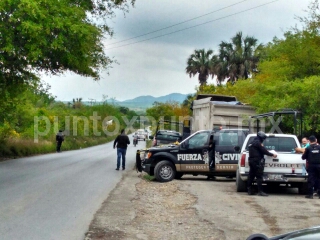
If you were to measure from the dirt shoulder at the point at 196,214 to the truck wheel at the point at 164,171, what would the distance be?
2.01 metres

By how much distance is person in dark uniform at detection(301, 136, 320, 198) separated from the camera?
45.6 feet

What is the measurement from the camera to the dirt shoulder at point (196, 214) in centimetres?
943

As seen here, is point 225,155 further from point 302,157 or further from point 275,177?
point 302,157

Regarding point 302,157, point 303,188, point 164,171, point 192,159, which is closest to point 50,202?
point 164,171

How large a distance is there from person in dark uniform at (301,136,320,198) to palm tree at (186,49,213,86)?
172 feet

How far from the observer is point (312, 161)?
14.0m

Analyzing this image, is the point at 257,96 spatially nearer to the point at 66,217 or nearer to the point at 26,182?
the point at 26,182

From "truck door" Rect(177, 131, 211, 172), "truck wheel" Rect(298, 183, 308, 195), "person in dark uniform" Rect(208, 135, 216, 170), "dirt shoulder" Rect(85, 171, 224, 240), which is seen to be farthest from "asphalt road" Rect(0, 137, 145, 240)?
"truck wheel" Rect(298, 183, 308, 195)

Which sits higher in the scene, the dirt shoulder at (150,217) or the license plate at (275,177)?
the license plate at (275,177)

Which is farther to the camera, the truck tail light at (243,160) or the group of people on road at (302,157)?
the truck tail light at (243,160)

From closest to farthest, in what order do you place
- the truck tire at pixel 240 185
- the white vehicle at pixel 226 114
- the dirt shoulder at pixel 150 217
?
the dirt shoulder at pixel 150 217 → the truck tire at pixel 240 185 → the white vehicle at pixel 226 114

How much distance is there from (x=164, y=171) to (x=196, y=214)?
23.9 feet

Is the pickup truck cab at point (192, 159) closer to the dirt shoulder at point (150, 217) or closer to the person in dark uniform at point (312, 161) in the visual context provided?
the dirt shoulder at point (150, 217)

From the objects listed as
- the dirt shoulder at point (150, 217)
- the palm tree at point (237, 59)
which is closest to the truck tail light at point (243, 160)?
the dirt shoulder at point (150, 217)
